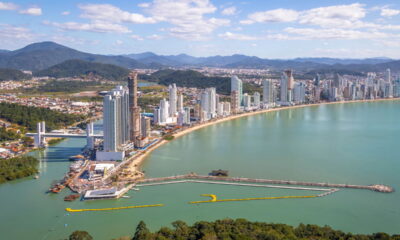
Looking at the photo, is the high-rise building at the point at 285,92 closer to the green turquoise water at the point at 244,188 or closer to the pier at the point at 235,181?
the green turquoise water at the point at 244,188

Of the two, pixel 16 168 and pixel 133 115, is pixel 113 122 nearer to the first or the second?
pixel 133 115

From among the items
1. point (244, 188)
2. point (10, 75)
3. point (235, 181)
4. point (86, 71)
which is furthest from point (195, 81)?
point (244, 188)

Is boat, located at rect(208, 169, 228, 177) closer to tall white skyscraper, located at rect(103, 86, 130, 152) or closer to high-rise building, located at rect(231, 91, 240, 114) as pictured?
tall white skyscraper, located at rect(103, 86, 130, 152)

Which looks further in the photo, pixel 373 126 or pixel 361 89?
pixel 361 89

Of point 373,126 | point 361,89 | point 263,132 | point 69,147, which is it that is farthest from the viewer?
point 361,89

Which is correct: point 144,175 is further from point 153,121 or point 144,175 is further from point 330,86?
point 330,86

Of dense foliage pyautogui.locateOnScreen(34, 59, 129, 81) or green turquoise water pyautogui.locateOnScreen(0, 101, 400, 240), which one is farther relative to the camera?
dense foliage pyautogui.locateOnScreen(34, 59, 129, 81)

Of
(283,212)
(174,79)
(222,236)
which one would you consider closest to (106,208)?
(222,236)

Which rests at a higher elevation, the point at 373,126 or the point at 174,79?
the point at 174,79

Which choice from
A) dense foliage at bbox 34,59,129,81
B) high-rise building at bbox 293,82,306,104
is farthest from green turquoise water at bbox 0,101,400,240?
dense foliage at bbox 34,59,129,81
